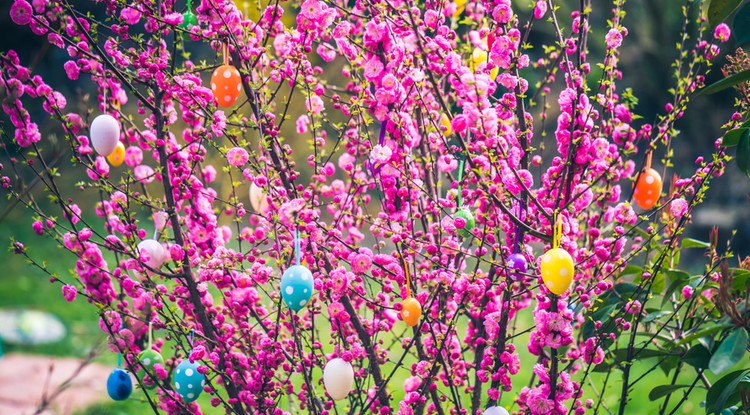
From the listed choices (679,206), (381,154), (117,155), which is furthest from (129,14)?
(679,206)

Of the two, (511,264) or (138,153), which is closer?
(511,264)

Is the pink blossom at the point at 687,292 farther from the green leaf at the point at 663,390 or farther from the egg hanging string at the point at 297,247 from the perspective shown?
the egg hanging string at the point at 297,247

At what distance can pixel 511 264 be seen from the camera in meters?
1.49

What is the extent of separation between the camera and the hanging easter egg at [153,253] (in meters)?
1.68

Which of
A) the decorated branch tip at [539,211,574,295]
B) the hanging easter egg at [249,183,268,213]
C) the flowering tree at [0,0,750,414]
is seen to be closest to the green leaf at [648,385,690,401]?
the flowering tree at [0,0,750,414]

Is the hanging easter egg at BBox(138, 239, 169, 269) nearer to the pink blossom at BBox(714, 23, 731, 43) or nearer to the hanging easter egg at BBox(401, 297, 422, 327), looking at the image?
the hanging easter egg at BBox(401, 297, 422, 327)

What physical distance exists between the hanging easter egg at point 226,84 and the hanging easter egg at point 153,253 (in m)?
0.38

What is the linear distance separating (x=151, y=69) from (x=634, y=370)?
332cm

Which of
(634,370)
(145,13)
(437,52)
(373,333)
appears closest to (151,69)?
(145,13)

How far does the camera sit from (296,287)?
1.39 meters

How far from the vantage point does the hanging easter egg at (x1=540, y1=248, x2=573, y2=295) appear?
1352 millimetres

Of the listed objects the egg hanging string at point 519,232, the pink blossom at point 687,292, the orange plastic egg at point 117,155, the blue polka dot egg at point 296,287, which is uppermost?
the orange plastic egg at point 117,155

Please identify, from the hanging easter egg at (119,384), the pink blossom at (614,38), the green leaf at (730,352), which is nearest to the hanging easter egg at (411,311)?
the green leaf at (730,352)

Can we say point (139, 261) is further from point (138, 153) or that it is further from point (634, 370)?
point (634, 370)
